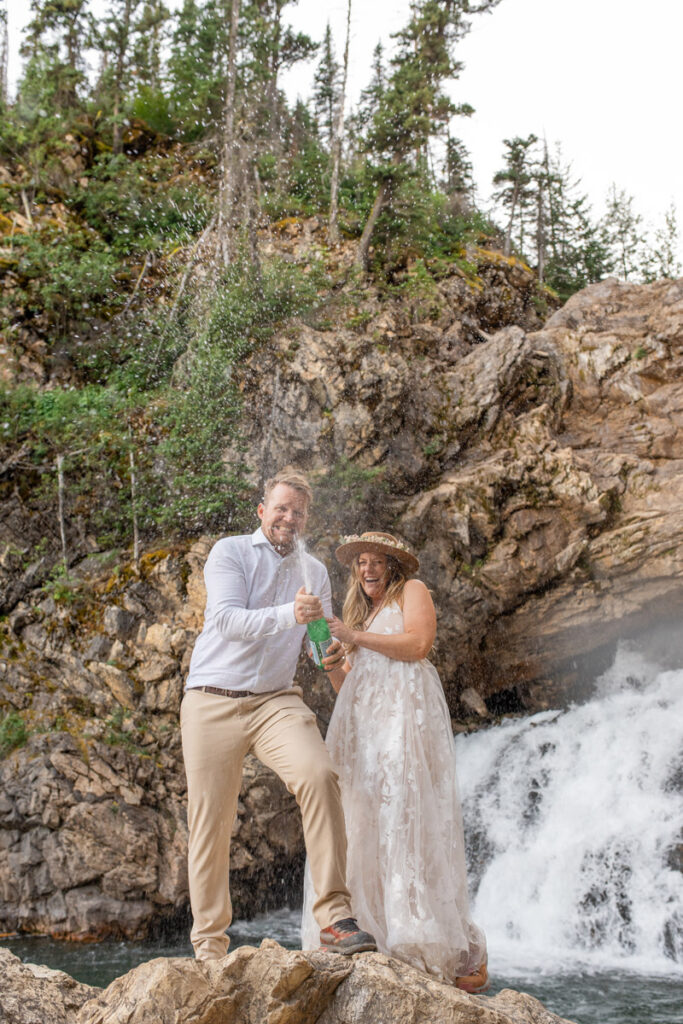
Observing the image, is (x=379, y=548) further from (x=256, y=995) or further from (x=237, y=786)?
(x=256, y=995)

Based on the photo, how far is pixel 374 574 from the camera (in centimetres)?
459

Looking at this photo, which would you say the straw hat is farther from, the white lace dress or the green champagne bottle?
the green champagne bottle

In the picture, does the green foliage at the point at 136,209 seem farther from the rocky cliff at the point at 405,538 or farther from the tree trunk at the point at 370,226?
the rocky cliff at the point at 405,538

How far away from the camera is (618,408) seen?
1263 cm

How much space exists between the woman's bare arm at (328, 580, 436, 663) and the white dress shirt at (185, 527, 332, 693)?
227mm

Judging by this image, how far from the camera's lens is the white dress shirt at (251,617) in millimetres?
3871

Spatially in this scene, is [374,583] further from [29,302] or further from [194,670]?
[29,302]

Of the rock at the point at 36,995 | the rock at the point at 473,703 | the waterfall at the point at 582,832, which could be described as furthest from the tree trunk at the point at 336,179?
the rock at the point at 36,995

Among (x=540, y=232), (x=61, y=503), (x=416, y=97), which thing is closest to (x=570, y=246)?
(x=540, y=232)

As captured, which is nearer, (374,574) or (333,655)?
(333,655)

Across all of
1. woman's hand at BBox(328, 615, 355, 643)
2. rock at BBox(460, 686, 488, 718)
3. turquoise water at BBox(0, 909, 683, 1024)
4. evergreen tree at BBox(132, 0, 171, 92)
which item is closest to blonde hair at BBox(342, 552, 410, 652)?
woman's hand at BBox(328, 615, 355, 643)

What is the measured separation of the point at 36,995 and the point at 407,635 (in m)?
2.23

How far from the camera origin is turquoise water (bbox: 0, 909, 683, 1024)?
6.32 metres

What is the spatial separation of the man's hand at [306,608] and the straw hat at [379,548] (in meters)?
0.73
